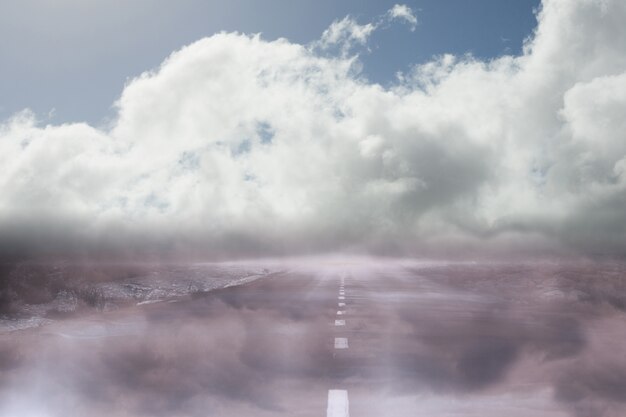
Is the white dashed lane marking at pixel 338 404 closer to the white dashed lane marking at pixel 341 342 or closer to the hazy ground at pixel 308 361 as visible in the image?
the hazy ground at pixel 308 361

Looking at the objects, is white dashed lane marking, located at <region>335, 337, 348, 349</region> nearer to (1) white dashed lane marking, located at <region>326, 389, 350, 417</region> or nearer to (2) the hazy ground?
(2) the hazy ground

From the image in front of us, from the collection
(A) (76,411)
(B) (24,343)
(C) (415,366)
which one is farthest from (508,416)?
(B) (24,343)

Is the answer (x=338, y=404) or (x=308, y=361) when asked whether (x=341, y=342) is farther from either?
(x=338, y=404)

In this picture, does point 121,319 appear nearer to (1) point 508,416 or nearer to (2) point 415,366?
(2) point 415,366

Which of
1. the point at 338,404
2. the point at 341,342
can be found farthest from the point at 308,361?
the point at 338,404

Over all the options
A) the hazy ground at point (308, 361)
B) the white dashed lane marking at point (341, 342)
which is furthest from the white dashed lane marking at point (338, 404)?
the white dashed lane marking at point (341, 342)

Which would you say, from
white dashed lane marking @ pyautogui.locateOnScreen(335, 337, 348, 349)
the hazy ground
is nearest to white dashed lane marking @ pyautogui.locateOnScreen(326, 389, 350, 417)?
the hazy ground

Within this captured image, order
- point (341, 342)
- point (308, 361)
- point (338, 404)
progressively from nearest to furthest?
point (338, 404), point (308, 361), point (341, 342)
